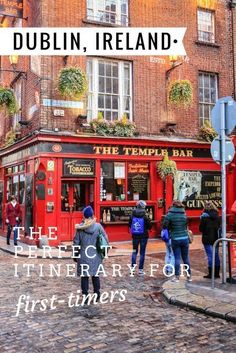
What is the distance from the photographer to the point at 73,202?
15.5 meters

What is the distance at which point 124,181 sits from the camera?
1603 centimetres

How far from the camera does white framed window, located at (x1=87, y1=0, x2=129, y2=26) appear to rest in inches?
626

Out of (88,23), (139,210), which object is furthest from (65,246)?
(88,23)

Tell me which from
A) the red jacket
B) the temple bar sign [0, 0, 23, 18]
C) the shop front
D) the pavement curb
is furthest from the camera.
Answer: the red jacket

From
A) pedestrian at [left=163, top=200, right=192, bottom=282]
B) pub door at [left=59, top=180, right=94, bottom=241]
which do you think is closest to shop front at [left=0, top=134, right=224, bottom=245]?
pub door at [left=59, top=180, right=94, bottom=241]

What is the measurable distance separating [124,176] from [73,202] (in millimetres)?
2172

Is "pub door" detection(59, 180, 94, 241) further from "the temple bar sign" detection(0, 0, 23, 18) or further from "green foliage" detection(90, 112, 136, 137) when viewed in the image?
"the temple bar sign" detection(0, 0, 23, 18)

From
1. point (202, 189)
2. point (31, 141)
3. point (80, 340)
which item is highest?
point (31, 141)

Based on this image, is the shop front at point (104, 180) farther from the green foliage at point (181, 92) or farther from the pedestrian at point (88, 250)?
the pedestrian at point (88, 250)

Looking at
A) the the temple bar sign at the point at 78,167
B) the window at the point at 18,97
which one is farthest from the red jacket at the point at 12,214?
the window at the point at 18,97

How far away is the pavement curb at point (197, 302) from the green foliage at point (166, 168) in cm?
837

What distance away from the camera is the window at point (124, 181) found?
15.7 m

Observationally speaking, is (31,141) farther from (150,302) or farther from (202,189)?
(150,302)

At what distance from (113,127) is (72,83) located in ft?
7.89
